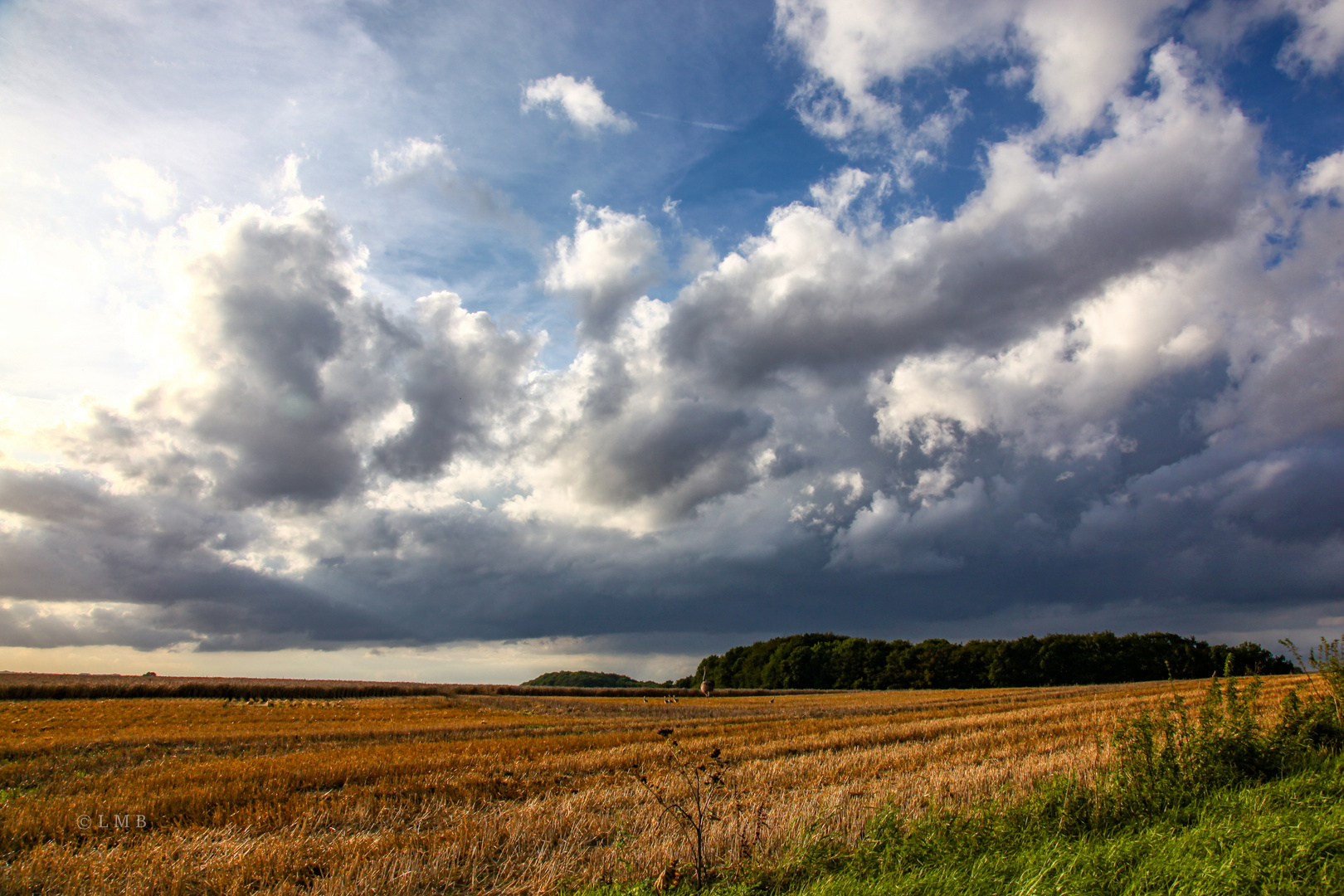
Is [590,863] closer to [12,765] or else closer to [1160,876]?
[1160,876]

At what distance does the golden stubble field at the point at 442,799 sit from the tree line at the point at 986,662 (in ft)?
328

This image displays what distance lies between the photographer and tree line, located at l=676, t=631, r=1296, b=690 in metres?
102

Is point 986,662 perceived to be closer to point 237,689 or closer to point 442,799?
point 237,689

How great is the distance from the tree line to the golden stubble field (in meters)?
100

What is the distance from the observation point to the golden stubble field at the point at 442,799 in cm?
691

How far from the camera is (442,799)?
1054cm

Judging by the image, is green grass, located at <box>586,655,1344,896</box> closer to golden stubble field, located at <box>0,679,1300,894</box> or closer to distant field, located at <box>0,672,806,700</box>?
A: golden stubble field, located at <box>0,679,1300,894</box>

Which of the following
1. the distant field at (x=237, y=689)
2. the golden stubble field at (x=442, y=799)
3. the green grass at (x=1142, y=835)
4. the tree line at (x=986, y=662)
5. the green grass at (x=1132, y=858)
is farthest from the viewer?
the tree line at (x=986, y=662)

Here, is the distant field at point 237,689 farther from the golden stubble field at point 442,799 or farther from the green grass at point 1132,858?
the green grass at point 1132,858

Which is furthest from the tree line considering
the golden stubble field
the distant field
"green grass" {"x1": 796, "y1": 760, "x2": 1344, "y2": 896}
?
"green grass" {"x1": 796, "y1": 760, "x2": 1344, "y2": 896}

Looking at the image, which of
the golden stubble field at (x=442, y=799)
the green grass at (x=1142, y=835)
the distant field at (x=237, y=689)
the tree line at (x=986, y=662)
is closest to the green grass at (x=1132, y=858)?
the green grass at (x=1142, y=835)

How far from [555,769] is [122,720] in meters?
30.4

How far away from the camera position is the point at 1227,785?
8.82m

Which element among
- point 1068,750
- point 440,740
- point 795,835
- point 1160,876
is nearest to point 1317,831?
point 1160,876
